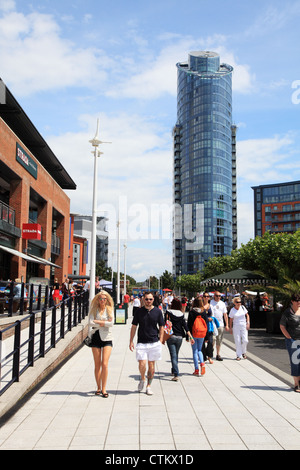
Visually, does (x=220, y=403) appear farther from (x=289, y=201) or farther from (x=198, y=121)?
(x=198, y=121)

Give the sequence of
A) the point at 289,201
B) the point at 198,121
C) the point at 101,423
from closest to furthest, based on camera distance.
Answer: the point at 101,423 → the point at 289,201 → the point at 198,121

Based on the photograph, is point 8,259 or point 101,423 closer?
point 101,423

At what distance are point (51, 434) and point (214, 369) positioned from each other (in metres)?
5.51

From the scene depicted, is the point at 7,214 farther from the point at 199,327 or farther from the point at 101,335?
the point at 101,335

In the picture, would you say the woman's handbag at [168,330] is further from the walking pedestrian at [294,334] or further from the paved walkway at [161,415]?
the walking pedestrian at [294,334]

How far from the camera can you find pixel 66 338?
11344mm

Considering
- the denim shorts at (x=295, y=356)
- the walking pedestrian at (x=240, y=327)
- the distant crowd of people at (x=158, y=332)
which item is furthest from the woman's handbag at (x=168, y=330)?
the walking pedestrian at (x=240, y=327)

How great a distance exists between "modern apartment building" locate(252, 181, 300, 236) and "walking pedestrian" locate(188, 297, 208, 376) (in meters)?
103

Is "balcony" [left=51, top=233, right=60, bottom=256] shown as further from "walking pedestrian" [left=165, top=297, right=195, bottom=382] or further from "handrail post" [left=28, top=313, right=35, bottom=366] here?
"handrail post" [left=28, top=313, right=35, bottom=366]

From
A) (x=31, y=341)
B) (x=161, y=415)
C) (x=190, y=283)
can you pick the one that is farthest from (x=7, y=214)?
(x=190, y=283)

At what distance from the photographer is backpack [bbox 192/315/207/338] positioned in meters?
9.05

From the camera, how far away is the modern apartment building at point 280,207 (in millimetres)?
112312

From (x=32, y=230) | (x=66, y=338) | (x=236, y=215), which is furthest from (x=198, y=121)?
(x=66, y=338)
